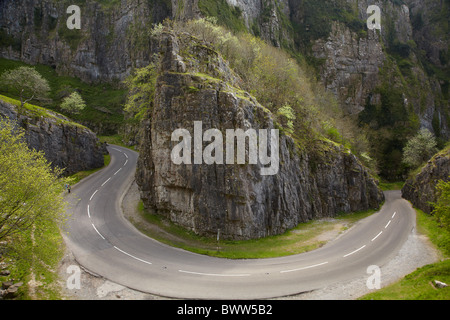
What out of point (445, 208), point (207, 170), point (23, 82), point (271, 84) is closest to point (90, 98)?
point (23, 82)

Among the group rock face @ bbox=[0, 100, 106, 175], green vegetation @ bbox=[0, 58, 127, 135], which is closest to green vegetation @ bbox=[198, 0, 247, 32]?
rock face @ bbox=[0, 100, 106, 175]

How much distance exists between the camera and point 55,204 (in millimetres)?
15352

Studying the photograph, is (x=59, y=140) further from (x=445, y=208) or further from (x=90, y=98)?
(x=90, y=98)

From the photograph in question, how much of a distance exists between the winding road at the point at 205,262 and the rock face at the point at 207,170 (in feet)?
13.8

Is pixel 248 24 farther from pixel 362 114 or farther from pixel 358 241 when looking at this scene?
pixel 358 241

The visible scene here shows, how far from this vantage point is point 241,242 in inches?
889

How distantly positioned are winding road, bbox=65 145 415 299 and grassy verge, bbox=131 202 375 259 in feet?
2.72

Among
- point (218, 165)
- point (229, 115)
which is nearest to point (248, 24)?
point (229, 115)

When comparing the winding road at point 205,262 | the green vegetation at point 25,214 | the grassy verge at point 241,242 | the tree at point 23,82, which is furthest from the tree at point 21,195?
the tree at point 23,82

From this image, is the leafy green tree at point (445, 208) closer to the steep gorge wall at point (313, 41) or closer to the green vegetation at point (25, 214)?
the green vegetation at point (25, 214)

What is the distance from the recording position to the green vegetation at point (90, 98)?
66875 mm

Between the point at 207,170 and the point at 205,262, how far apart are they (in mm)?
8224

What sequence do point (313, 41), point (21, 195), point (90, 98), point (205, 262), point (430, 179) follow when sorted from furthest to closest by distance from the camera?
point (313, 41), point (90, 98), point (430, 179), point (205, 262), point (21, 195)

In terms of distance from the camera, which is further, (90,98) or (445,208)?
(90,98)
